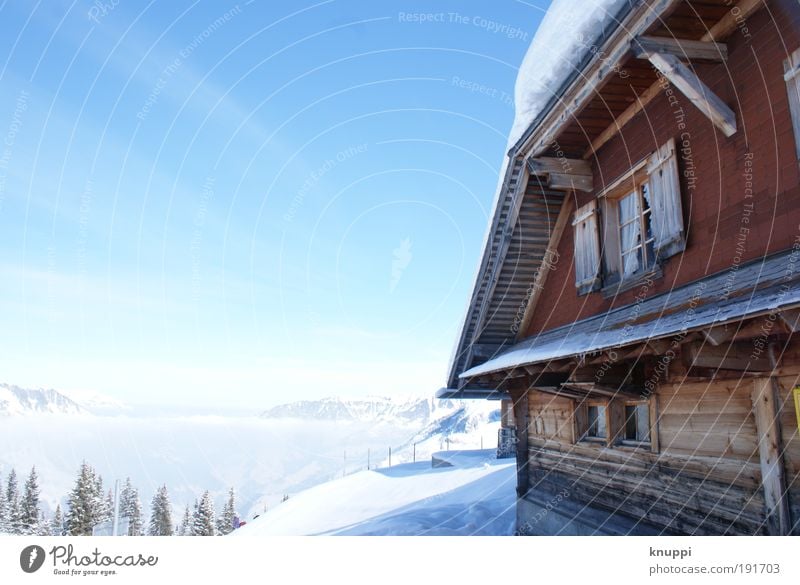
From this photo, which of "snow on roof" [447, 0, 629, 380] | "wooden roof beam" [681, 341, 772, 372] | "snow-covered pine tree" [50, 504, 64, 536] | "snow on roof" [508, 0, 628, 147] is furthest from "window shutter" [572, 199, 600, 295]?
"snow-covered pine tree" [50, 504, 64, 536]

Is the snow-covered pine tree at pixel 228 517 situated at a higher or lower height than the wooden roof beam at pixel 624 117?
lower

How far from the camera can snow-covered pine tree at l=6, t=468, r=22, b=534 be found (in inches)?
1478

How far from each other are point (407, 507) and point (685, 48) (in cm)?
1496

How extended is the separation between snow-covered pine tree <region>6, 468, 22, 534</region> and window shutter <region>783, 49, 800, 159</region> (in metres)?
42.2

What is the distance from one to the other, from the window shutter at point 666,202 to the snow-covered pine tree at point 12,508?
4052 centimetres

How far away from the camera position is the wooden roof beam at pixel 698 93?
5340 mm

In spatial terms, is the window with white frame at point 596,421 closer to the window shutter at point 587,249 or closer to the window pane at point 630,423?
the window pane at point 630,423

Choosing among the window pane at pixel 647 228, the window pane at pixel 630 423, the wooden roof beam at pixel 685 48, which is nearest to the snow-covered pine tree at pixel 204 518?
the window pane at pixel 630 423

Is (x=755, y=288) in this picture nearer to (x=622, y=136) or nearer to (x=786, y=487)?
(x=786, y=487)

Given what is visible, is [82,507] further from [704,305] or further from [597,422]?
[704,305]

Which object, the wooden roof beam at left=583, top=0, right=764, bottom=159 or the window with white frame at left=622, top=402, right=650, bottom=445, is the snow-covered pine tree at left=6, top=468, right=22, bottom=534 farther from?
the wooden roof beam at left=583, top=0, right=764, bottom=159

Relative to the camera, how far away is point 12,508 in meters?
42.1

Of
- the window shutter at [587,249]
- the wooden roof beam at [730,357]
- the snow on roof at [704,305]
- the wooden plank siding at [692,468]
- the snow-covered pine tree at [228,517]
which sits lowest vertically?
the snow-covered pine tree at [228,517]
